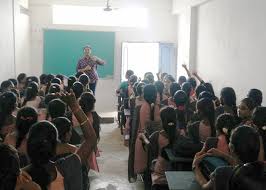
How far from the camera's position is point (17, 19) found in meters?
8.81

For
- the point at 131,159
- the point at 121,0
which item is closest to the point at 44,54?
the point at 121,0

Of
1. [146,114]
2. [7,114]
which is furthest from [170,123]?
[7,114]

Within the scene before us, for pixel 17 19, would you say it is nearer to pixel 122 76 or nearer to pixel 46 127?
pixel 122 76

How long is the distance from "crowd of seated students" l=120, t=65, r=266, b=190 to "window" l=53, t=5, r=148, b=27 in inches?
212

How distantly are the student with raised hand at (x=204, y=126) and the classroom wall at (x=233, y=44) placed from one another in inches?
81.3

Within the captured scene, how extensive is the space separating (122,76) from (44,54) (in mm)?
2195

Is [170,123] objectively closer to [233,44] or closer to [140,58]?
[233,44]

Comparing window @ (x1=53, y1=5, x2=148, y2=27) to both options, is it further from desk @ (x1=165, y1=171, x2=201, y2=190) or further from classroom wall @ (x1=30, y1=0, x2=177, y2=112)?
desk @ (x1=165, y1=171, x2=201, y2=190)

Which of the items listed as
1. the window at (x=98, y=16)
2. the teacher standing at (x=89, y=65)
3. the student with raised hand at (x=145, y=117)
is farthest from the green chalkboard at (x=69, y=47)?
the student with raised hand at (x=145, y=117)

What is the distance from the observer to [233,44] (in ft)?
21.2

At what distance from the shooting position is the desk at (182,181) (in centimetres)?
253

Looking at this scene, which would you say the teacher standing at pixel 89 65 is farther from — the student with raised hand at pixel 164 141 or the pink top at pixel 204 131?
the pink top at pixel 204 131

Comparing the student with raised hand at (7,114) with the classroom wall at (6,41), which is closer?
the student with raised hand at (7,114)

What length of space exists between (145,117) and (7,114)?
5.00 ft
